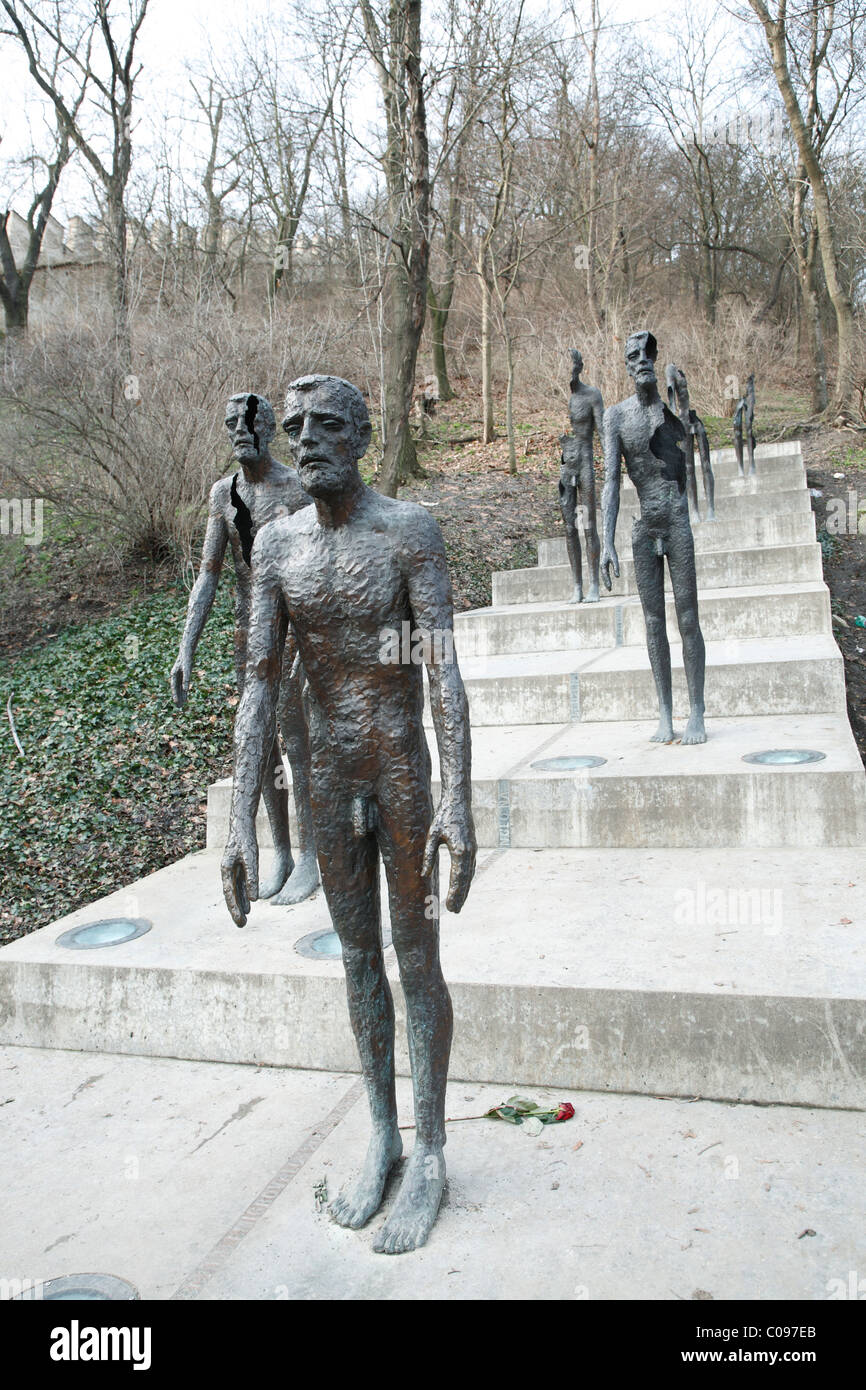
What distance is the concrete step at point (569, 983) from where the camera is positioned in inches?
129

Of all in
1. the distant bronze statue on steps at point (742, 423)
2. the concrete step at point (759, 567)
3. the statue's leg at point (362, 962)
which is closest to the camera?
the statue's leg at point (362, 962)

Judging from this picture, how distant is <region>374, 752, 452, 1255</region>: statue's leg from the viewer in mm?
2576

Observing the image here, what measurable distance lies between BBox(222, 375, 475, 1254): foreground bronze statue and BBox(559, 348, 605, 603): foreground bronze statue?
27.4 ft

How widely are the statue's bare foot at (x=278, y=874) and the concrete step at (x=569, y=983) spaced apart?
0.20 metres

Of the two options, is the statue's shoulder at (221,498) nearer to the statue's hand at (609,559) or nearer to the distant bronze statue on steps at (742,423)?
the statue's hand at (609,559)

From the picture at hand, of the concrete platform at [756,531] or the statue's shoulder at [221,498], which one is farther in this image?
the concrete platform at [756,531]

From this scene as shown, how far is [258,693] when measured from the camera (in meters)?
2.64

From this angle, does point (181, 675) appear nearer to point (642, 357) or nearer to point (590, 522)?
point (642, 357)

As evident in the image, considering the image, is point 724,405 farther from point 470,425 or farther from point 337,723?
point 337,723

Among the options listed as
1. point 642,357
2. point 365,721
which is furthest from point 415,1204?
point 642,357

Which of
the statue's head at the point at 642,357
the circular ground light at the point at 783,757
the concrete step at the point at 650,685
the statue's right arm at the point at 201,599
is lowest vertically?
the circular ground light at the point at 783,757

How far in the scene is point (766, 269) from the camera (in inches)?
1313

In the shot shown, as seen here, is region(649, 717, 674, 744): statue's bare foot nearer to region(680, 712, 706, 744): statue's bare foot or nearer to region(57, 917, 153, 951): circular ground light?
region(680, 712, 706, 744): statue's bare foot

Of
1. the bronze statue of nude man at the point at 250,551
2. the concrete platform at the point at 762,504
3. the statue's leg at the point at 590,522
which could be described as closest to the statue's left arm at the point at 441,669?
the bronze statue of nude man at the point at 250,551
